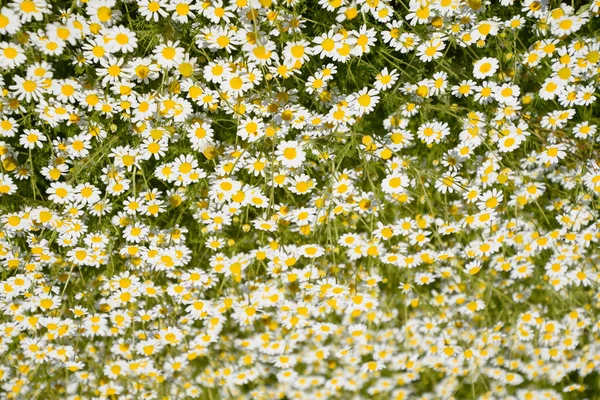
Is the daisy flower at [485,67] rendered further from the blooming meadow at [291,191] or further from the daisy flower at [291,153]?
the daisy flower at [291,153]

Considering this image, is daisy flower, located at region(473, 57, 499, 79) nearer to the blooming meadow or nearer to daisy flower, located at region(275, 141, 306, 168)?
the blooming meadow

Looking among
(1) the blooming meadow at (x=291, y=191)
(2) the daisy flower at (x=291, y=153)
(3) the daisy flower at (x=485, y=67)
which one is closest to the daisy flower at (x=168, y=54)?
(1) the blooming meadow at (x=291, y=191)

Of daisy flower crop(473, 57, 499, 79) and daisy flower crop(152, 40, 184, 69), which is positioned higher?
daisy flower crop(152, 40, 184, 69)

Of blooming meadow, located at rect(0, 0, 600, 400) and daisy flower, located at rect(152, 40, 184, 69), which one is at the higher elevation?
daisy flower, located at rect(152, 40, 184, 69)

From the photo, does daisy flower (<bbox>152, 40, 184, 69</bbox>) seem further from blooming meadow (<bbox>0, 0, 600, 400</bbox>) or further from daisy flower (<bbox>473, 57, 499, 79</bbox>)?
daisy flower (<bbox>473, 57, 499, 79</bbox>)

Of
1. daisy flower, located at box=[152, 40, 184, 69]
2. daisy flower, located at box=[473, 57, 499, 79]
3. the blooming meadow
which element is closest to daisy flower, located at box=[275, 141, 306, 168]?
the blooming meadow

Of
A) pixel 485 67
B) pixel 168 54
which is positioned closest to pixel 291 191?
pixel 168 54

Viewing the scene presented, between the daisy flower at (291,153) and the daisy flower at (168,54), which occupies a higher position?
the daisy flower at (168,54)

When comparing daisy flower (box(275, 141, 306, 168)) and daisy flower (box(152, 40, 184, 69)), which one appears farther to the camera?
daisy flower (box(275, 141, 306, 168))
